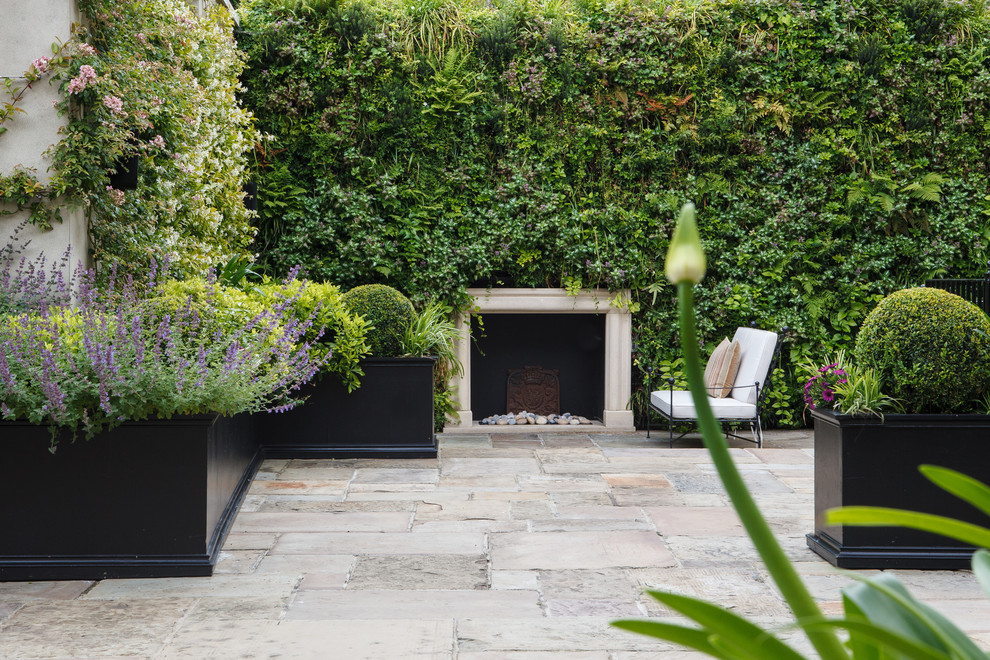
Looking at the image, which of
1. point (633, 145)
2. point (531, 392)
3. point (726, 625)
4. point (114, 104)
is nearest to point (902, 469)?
point (726, 625)

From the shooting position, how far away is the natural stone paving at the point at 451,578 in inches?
119

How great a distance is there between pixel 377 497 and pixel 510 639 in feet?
8.01

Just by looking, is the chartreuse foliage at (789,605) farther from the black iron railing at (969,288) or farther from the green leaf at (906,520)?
the black iron railing at (969,288)

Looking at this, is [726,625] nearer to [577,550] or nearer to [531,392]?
[577,550]

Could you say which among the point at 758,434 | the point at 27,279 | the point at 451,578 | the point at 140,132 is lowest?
the point at 451,578

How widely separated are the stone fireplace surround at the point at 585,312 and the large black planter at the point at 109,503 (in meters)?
4.60

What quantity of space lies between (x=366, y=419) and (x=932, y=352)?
4045 mm

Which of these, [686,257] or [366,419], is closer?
[686,257]

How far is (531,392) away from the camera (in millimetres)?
8906

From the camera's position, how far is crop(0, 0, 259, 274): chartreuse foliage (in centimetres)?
489

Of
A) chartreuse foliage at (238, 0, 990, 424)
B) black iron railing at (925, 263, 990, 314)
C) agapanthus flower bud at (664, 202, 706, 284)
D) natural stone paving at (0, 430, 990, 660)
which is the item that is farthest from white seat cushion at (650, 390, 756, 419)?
agapanthus flower bud at (664, 202, 706, 284)

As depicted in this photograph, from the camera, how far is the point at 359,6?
8078mm

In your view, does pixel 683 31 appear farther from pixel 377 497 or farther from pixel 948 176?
pixel 377 497

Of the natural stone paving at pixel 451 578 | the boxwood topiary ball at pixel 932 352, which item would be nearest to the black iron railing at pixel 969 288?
the natural stone paving at pixel 451 578
